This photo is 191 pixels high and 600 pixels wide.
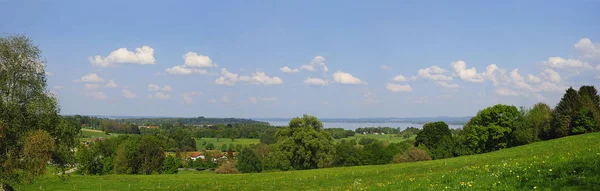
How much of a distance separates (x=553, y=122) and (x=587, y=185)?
7676 cm

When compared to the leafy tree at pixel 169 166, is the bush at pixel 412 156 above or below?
above

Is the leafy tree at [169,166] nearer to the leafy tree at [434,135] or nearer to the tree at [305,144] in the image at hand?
the tree at [305,144]

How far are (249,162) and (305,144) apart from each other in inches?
1834

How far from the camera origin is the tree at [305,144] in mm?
58531

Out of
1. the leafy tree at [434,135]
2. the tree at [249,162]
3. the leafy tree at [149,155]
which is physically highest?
the leafy tree at [434,135]

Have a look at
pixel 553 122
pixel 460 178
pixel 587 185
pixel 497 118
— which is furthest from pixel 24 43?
pixel 553 122

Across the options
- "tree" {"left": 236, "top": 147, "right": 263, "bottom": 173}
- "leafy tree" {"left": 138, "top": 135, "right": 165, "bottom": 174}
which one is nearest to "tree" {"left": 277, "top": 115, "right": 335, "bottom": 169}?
"leafy tree" {"left": 138, "top": 135, "right": 165, "bottom": 174}

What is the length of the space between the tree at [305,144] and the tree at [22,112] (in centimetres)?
3602

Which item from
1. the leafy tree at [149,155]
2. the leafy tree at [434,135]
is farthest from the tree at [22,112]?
the leafy tree at [434,135]

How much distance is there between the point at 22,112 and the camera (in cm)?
2434

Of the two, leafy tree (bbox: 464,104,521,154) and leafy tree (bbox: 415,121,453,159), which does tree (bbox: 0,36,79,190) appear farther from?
leafy tree (bbox: 415,121,453,159)

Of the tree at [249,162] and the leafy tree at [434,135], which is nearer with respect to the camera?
the leafy tree at [434,135]

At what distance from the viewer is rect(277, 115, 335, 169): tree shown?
58.5 metres

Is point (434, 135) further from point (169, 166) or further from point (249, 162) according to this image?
point (169, 166)
